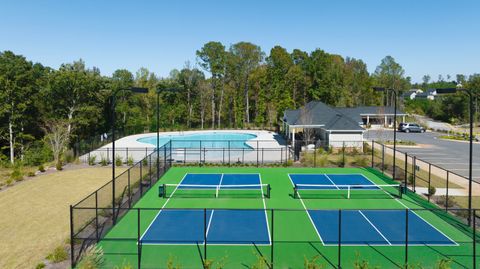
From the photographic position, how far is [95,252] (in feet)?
42.3

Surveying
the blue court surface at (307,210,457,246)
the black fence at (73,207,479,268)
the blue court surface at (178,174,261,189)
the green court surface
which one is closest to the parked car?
the blue court surface at (178,174,261,189)

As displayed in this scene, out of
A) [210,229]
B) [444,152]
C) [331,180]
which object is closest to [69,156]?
[331,180]

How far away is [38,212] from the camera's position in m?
19.7

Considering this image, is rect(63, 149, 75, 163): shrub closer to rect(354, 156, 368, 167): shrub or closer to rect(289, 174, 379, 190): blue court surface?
rect(289, 174, 379, 190): blue court surface

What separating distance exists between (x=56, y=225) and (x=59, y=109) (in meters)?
32.9

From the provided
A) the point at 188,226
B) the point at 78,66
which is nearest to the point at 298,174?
the point at 188,226

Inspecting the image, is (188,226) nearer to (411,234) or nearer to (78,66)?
(411,234)

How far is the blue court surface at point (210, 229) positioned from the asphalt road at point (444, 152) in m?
17.2

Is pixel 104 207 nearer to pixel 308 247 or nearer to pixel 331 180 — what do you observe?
pixel 308 247

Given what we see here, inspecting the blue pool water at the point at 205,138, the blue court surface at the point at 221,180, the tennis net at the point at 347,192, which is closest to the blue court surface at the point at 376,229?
the tennis net at the point at 347,192

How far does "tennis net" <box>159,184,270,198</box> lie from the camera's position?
74.4 feet

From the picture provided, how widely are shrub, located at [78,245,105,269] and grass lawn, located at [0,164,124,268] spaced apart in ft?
6.34

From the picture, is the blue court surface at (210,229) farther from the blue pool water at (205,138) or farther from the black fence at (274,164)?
the blue pool water at (205,138)

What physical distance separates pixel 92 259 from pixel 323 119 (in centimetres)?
3585
